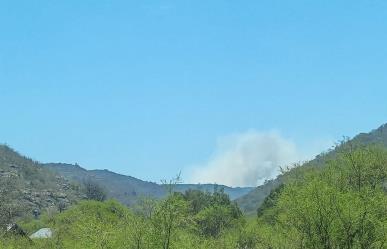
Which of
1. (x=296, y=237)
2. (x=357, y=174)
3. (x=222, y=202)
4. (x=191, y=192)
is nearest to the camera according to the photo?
(x=296, y=237)

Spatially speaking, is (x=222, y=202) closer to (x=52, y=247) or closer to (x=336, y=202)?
(x=52, y=247)

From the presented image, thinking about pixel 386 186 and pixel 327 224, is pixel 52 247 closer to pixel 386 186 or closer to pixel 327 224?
pixel 327 224

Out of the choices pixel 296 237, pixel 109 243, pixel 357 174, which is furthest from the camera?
pixel 357 174

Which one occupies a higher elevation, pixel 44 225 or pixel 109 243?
pixel 44 225

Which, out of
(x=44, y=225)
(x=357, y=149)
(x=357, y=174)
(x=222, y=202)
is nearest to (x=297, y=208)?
(x=357, y=174)

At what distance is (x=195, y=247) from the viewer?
49469mm

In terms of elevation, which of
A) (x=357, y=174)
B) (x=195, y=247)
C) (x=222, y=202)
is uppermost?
(x=222, y=202)

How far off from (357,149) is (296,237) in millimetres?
15414

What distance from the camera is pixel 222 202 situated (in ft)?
564

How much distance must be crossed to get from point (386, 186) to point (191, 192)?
126819mm

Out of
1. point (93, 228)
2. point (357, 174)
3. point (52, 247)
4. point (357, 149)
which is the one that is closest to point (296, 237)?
point (357, 174)

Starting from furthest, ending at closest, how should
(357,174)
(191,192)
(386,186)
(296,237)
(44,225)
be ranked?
(191,192), (44,225), (386,186), (357,174), (296,237)

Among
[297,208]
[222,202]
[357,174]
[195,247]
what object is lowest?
[195,247]

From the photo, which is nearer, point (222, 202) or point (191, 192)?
point (222, 202)
